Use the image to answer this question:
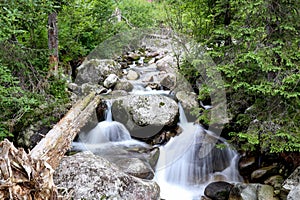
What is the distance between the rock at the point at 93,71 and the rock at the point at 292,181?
6132mm

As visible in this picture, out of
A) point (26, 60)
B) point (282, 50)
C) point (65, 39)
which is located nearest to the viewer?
point (282, 50)

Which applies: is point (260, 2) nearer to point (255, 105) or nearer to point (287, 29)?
point (287, 29)

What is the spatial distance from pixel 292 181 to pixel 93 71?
21.2ft

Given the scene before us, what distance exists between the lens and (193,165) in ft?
17.1

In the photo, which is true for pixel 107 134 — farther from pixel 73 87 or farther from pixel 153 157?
pixel 73 87

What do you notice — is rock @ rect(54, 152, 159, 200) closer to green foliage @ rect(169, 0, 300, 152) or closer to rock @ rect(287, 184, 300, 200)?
green foliage @ rect(169, 0, 300, 152)

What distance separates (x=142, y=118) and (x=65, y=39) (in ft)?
12.8

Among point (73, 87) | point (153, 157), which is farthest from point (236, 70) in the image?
point (73, 87)

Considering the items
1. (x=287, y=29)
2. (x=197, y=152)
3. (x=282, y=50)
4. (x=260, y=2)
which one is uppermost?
(x=260, y=2)

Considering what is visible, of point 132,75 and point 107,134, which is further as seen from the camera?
point 132,75

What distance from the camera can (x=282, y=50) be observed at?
3998mm

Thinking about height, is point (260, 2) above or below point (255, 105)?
above

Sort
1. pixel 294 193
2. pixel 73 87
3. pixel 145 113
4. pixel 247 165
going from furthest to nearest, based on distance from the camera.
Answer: pixel 73 87 < pixel 145 113 < pixel 247 165 < pixel 294 193

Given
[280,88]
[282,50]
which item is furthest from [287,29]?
[280,88]
